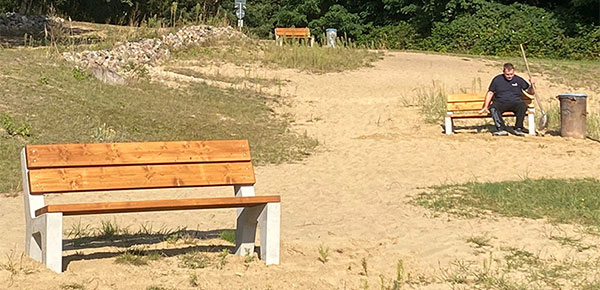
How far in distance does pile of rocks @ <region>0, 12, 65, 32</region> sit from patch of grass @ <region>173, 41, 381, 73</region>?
5837mm

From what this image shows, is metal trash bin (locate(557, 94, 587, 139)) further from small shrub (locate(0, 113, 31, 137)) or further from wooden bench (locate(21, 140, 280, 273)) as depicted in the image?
wooden bench (locate(21, 140, 280, 273))

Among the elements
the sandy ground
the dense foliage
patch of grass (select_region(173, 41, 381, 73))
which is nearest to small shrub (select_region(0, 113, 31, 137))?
the sandy ground

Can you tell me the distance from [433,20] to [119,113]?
19.4m

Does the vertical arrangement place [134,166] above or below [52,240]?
above

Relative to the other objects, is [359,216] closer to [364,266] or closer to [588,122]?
[364,266]

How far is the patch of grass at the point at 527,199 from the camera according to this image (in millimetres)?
9312

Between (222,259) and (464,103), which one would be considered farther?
(464,103)

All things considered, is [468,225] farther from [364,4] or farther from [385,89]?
[364,4]

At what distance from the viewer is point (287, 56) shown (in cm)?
2384

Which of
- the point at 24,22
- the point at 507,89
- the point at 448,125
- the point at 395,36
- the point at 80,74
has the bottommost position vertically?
the point at 448,125

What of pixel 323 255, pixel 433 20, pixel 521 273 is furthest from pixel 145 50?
pixel 521 273

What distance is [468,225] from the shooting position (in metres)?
8.88

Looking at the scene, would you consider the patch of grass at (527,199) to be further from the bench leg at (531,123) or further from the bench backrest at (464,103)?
the bench backrest at (464,103)

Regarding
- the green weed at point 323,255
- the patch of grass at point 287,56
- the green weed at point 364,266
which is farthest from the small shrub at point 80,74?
the green weed at point 364,266
